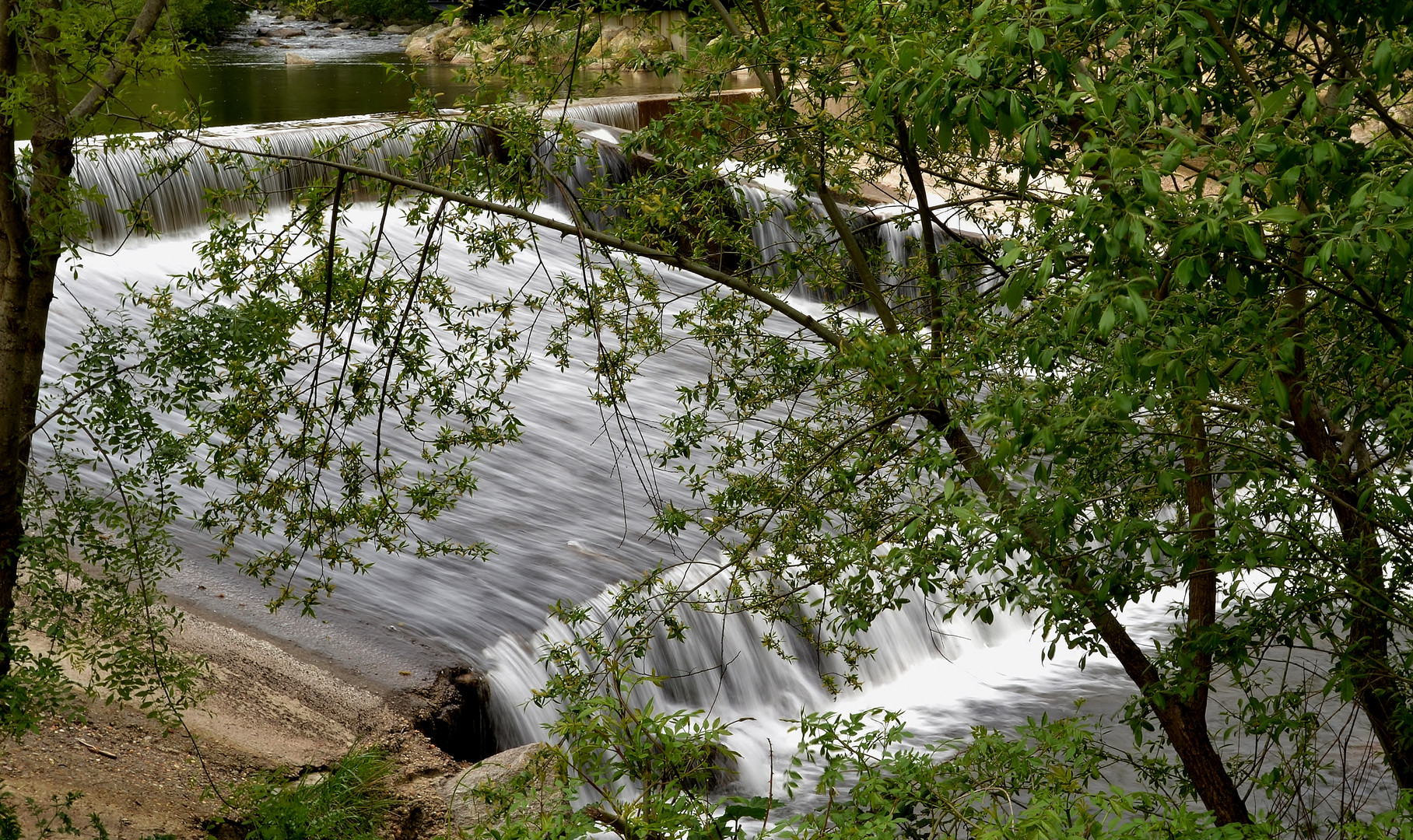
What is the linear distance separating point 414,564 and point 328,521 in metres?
4.27

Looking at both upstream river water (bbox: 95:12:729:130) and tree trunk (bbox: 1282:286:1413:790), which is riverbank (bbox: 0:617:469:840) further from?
upstream river water (bbox: 95:12:729:130)

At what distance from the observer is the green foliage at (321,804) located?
5930 mm

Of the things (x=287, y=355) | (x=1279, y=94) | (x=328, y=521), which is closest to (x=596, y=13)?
(x=287, y=355)

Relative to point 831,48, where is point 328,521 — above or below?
below

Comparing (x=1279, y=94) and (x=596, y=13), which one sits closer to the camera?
(x=1279, y=94)

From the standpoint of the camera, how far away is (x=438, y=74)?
33.8 m

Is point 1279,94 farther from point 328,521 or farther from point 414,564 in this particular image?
point 414,564

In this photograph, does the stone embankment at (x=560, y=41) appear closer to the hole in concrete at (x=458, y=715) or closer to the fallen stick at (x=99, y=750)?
the hole in concrete at (x=458, y=715)

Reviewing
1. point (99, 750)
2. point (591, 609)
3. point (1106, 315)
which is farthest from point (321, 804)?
point (1106, 315)

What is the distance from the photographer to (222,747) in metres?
6.46

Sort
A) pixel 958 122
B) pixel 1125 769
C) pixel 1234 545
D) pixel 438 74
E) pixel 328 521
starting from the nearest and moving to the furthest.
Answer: pixel 958 122
pixel 1234 545
pixel 328 521
pixel 1125 769
pixel 438 74

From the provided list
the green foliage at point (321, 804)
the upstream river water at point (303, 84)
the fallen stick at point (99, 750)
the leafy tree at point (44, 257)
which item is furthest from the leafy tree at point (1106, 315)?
the upstream river water at point (303, 84)

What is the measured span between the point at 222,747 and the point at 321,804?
776mm

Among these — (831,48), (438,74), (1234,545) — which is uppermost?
(438,74)
